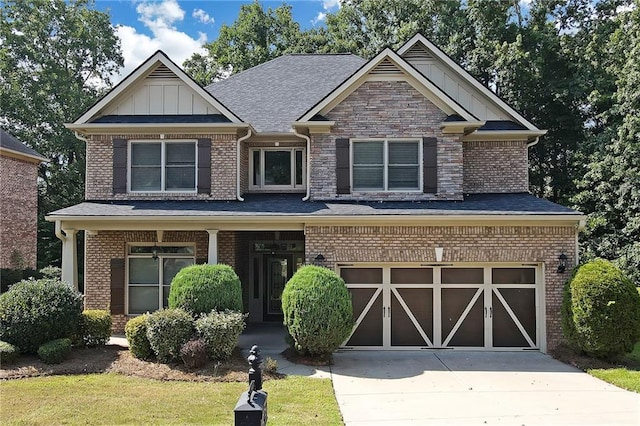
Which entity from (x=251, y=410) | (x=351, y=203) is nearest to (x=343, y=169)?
(x=351, y=203)

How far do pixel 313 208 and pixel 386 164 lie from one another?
2475mm

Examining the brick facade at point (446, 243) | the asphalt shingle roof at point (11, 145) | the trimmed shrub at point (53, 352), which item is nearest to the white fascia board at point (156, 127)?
the brick facade at point (446, 243)

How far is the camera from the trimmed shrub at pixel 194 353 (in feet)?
33.0

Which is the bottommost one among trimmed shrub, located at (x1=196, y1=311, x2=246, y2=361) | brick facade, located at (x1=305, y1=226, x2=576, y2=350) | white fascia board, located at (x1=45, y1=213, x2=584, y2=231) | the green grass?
the green grass

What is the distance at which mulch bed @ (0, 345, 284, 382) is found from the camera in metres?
9.78

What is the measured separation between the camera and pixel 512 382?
975 cm

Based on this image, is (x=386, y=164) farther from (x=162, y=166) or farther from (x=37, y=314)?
(x=37, y=314)

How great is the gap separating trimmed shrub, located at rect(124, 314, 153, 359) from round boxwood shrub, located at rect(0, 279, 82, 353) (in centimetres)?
136

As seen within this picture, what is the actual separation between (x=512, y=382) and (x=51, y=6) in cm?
3406

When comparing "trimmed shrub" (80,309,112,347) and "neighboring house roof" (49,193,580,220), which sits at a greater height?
"neighboring house roof" (49,193,580,220)

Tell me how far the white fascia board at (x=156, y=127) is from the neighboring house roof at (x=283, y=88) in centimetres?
135

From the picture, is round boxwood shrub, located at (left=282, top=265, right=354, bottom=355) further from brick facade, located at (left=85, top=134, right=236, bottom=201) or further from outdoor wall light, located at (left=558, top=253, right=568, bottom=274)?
outdoor wall light, located at (left=558, top=253, right=568, bottom=274)

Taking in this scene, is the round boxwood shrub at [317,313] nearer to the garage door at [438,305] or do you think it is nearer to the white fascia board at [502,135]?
the garage door at [438,305]

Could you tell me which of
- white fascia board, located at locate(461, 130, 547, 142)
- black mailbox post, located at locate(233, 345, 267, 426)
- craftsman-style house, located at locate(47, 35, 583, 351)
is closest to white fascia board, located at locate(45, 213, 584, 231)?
craftsman-style house, located at locate(47, 35, 583, 351)
